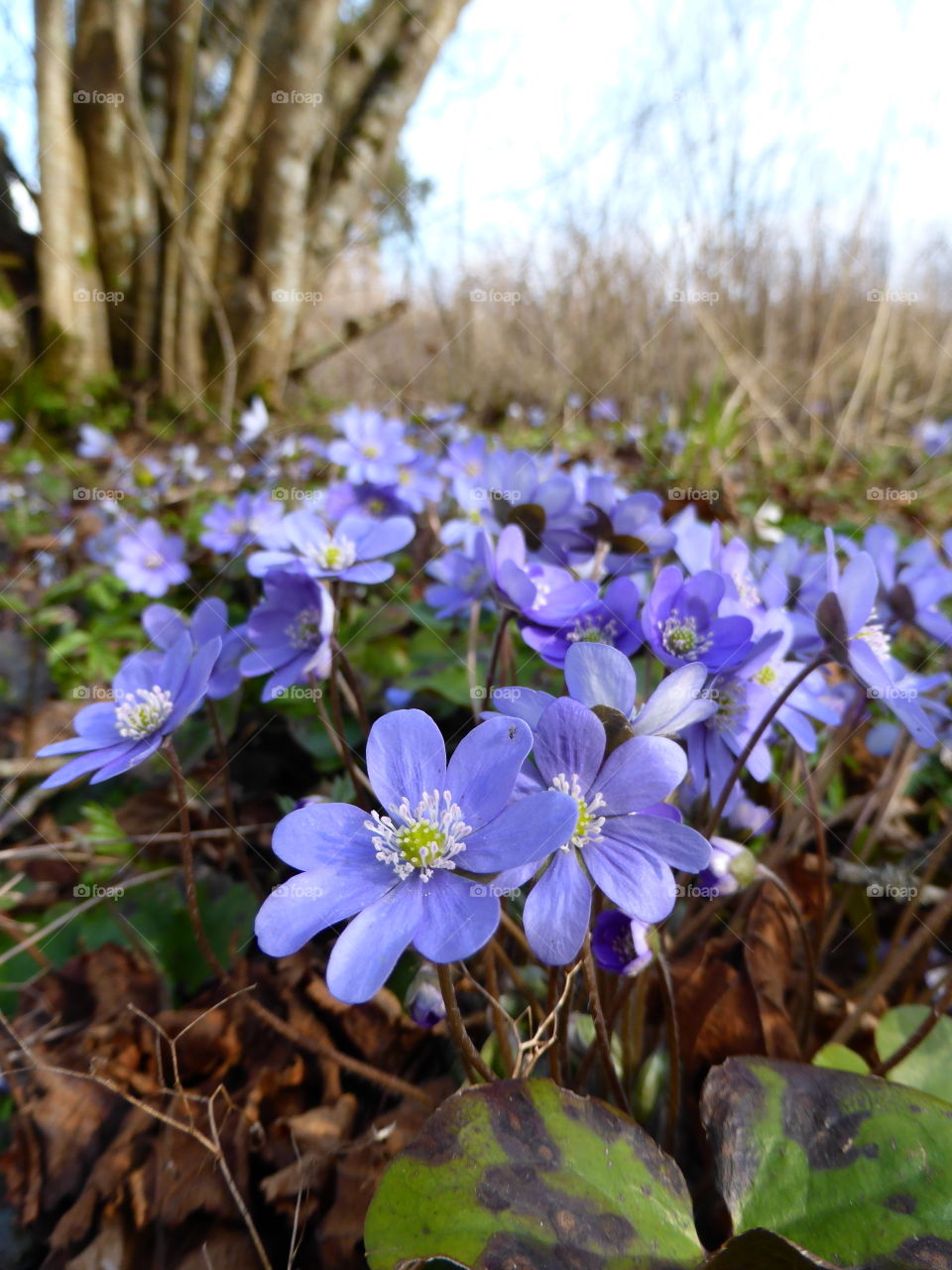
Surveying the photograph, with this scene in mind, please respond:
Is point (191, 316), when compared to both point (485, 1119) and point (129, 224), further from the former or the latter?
point (485, 1119)

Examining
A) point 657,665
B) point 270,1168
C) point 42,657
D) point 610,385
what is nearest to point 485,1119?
point 270,1168

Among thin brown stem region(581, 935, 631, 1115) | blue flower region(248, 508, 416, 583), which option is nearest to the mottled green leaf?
thin brown stem region(581, 935, 631, 1115)

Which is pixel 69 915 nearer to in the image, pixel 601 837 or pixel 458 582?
pixel 458 582

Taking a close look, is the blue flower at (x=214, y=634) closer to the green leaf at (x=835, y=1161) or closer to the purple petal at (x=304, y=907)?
the purple petal at (x=304, y=907)

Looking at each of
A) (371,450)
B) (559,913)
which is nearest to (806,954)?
(559,913)

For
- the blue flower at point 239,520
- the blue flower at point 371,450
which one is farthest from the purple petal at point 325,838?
the blue flower at point 239,520
